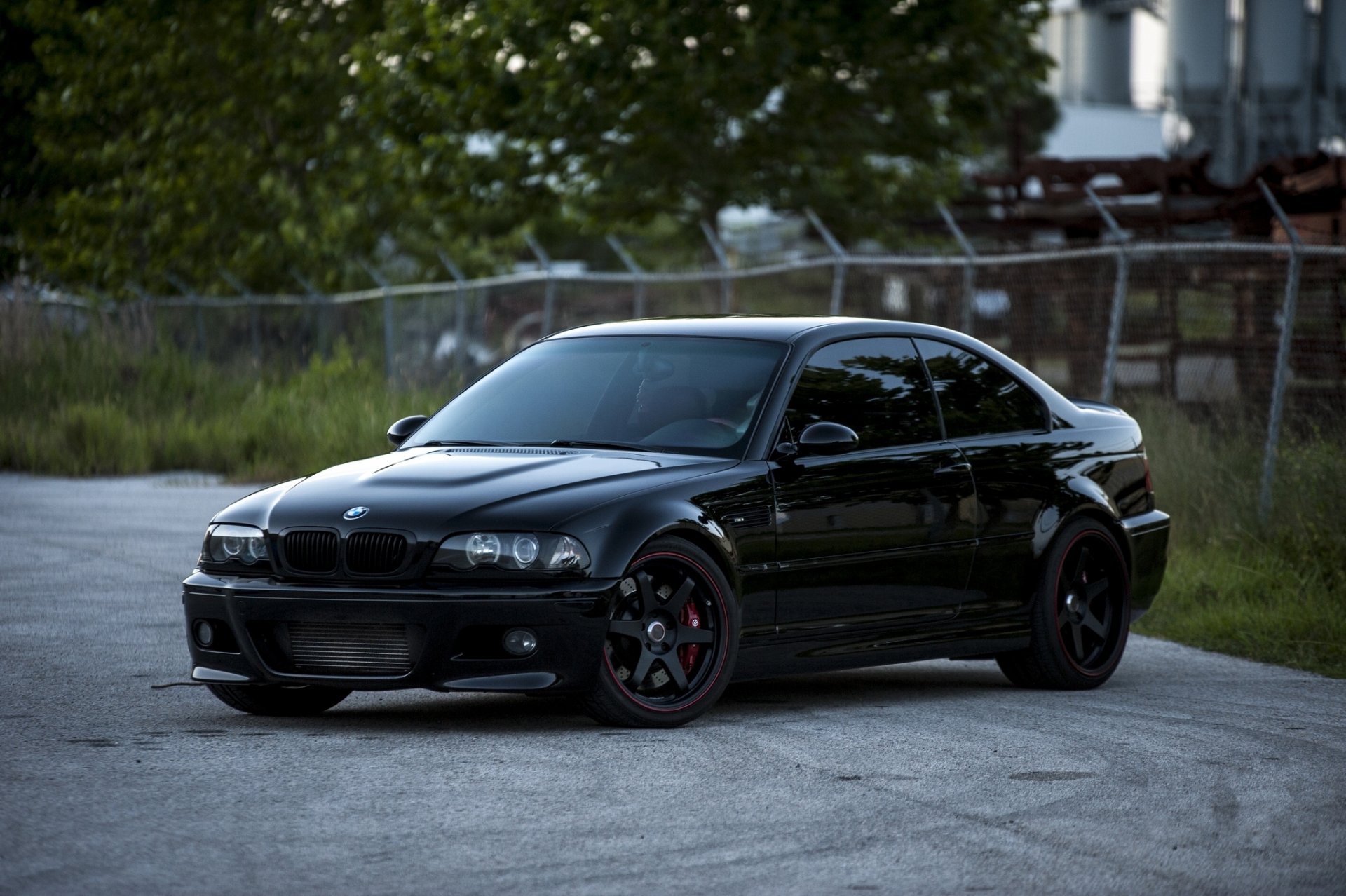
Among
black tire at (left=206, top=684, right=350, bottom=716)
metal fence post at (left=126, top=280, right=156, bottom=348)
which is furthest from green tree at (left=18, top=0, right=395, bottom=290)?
black tire at (left=206, top=684, right=350, bottom=716)

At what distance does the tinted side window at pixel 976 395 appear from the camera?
27.7 feet

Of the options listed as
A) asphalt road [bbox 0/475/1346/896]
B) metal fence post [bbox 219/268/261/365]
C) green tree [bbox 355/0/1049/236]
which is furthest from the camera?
metal fence post [bbox 219/268/261/365]

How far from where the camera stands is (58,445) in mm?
20312

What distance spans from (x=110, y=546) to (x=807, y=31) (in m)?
12.8

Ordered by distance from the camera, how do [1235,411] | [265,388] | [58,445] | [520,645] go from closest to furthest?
[520,645] → [1235,411] → [58,445] → [265,388]

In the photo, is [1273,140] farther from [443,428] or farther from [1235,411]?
[443,428]

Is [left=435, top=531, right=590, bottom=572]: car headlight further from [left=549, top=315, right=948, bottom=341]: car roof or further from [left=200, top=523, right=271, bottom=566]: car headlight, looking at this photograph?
[left=549, top=315, right=948, bottom=341]: car roof

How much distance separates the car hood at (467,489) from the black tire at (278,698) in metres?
0.61

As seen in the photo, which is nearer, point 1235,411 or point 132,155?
point 1235,411

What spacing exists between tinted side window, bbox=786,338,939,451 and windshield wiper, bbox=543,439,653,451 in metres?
0.58

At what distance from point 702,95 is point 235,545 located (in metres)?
17.4

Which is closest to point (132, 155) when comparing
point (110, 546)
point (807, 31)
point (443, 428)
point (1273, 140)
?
point (807, 31)

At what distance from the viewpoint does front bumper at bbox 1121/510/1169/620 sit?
904 centimetres

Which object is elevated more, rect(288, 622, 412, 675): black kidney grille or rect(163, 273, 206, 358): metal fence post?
rect(163, 273, 206, 358): metal fence post
